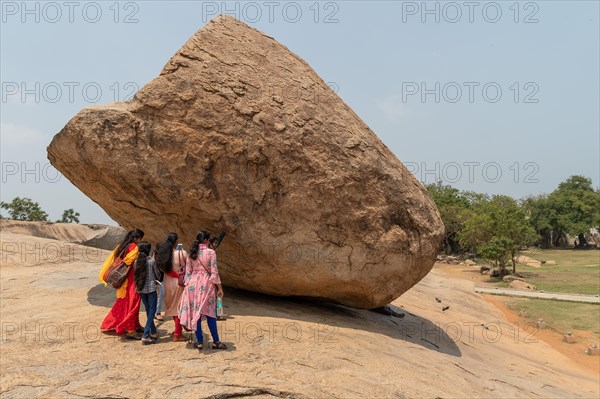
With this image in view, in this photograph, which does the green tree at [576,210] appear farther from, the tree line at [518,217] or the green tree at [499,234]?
the green tree at [499,234]

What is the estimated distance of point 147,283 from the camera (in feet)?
19.0

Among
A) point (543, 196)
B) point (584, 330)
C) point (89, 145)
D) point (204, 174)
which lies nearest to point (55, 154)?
point (89, 145)

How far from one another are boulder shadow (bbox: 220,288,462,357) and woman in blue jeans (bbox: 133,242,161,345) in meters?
1.39

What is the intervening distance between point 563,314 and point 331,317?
35.2ft

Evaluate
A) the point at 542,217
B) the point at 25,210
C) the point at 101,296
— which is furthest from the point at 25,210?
the point at 542,217

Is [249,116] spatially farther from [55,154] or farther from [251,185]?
[55,154]

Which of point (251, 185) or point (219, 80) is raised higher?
point (219, 80)

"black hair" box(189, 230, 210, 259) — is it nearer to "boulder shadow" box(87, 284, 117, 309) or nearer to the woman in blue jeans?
the woman in blue jeans

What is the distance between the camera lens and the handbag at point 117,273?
19.3 feet

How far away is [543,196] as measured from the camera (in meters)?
56.0

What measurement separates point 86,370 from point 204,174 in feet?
10.9

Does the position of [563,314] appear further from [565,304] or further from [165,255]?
[165,255]

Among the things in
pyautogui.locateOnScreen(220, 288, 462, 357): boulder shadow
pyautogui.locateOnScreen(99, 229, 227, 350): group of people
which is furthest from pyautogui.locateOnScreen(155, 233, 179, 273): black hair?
pyautogui.locateOnScreen(220, 288, 462, 357): boulder shadow

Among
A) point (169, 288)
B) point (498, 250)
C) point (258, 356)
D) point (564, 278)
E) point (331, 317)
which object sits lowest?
point (564, 278)
